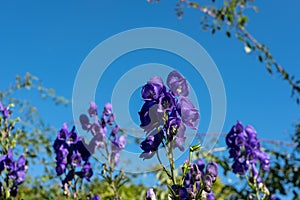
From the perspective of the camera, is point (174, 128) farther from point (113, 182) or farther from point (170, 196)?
point (113, 182)

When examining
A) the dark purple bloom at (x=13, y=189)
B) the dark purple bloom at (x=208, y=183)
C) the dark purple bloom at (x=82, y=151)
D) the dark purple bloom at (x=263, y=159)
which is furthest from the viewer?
the dark purple bloom at (x=263, y=159)

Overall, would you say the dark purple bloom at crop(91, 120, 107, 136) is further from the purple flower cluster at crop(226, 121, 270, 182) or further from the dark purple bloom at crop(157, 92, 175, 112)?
the dark purple bloom at crop(157, 92, 175, 112)

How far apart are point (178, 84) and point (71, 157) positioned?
1.49 metres

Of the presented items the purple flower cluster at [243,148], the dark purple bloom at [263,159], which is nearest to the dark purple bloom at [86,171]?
the purple flower cluster at [243,148]

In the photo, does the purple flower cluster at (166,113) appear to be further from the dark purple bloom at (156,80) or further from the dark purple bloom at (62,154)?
the dark purple bloom at (62,154)

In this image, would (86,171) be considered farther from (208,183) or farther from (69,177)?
(208,183)

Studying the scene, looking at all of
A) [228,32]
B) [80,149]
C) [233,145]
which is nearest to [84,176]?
[80,149]

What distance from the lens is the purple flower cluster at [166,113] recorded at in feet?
5.57

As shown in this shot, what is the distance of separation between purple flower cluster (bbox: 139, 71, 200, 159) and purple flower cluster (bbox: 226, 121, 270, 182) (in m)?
1.56

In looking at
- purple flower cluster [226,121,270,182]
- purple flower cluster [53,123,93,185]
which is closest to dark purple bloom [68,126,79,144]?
purple flower cluster [53,123,93,185]

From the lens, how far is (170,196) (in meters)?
1.65

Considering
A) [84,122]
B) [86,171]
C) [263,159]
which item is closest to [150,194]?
[86,171]

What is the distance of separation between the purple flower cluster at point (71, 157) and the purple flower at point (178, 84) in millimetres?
1428

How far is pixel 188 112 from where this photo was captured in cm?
171
